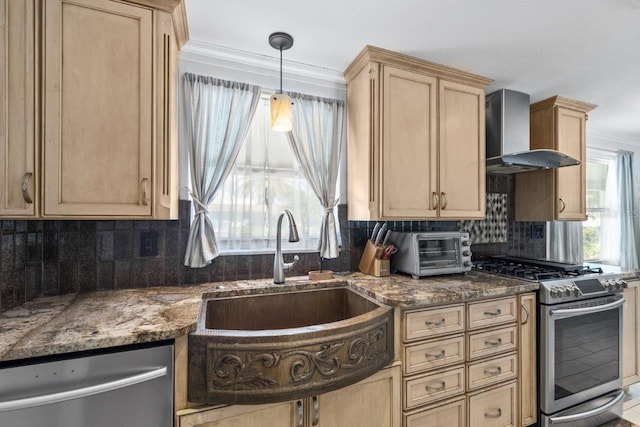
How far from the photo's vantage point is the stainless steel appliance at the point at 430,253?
6.43ft

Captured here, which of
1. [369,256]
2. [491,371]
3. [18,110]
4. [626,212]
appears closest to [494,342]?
[491,371]

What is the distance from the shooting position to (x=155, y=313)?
49.3 inches

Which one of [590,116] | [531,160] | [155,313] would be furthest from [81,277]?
[590,116]

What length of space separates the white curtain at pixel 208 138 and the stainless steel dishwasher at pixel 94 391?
2.33ft

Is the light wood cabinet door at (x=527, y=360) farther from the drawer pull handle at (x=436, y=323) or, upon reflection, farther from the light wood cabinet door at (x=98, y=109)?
the light wood cabinet door at (x=98, y=109)

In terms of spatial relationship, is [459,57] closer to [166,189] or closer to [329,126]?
[329,126]

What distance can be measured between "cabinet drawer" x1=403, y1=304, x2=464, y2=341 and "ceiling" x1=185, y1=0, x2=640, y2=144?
150 cm

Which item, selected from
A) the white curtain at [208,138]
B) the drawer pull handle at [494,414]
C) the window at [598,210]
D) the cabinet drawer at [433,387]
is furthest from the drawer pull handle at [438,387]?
the window at [598,210]

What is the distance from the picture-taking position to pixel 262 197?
201 centimetres

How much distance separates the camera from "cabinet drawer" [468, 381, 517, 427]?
1.67 m

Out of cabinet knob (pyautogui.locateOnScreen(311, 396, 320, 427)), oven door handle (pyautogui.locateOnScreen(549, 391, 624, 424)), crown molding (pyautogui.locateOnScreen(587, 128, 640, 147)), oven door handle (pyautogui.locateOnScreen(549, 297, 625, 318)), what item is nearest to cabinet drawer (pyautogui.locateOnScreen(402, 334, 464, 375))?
cabinet knob (pyautogui.locateOnScreen(311, 396, 320, 427))

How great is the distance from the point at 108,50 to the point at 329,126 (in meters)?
1.28

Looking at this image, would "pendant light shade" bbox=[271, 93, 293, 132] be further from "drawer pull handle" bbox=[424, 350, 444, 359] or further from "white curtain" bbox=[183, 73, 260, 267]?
"drawer pull handle" bbox=[424, 350, 444, 359]

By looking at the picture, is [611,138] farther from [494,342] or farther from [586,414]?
[494,342]
